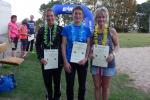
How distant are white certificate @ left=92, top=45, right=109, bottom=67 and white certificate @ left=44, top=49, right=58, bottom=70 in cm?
77

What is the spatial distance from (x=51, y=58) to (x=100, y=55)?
964 mm

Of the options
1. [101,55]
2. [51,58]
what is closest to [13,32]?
[51,58]

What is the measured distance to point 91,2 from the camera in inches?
3063

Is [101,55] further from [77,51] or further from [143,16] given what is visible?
[143,16]

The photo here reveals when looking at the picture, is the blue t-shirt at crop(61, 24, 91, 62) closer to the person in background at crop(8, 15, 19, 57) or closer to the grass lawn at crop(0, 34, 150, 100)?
the grass lawn at crop(0, 34, 150, 100)

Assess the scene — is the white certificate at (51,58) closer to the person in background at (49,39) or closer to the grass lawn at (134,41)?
the person in background at (49,39)

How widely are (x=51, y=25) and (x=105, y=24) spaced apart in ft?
3.48

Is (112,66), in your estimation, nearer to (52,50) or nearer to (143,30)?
(52,50)

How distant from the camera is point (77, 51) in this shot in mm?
7441

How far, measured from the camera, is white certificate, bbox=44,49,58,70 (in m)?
7.78

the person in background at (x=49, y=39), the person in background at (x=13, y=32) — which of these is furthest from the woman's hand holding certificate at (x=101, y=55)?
the person in background at (x=13, y=32)

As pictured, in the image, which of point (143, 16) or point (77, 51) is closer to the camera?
point (77, 51)

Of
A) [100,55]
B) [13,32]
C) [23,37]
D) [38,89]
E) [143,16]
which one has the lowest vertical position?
[38,89]

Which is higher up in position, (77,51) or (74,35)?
(74,35)
